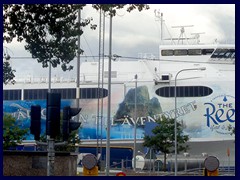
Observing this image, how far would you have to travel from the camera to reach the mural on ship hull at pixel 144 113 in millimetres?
15227

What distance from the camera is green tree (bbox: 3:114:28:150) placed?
39.1 ft

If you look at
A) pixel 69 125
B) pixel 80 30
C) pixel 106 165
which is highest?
pixel 80 30

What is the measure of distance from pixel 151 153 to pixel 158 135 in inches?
22.6

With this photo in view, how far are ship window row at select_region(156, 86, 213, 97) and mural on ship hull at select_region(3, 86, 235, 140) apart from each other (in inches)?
9.0

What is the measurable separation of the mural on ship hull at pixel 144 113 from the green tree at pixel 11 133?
22cm

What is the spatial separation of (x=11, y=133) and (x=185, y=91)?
857 centimetres

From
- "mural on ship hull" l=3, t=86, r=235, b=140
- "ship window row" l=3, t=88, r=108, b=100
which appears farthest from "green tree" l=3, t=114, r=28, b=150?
"ship window row" l=3, t=88, r=108, b=100

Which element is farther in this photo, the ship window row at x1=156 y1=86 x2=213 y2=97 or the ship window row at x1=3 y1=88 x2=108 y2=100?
the ship window row at x1=156 y1=86 x2=213 y2=97

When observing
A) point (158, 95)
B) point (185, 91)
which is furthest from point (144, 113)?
point (158, 95)

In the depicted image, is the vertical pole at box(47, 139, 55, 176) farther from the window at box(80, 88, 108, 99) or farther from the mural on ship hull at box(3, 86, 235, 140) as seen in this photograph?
the window at box(80, 88, 108, 99)

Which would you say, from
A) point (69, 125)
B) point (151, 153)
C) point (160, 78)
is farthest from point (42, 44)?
point (160, 78)

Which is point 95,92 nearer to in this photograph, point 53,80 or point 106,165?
→ point 53,80

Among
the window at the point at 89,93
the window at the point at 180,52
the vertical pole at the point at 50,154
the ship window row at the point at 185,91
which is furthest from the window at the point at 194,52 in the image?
the vertical pole at the point at 50,154

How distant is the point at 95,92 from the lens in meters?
15.6
